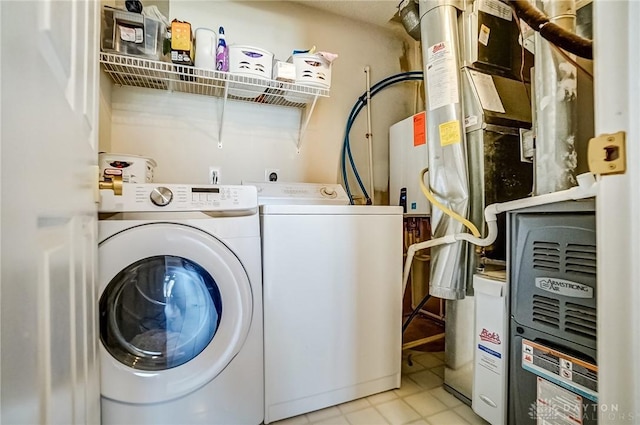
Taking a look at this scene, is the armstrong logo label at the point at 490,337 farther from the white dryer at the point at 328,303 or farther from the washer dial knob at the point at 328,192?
the washer dial knob at the point at 328,192

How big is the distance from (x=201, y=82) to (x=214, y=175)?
0.52 meters

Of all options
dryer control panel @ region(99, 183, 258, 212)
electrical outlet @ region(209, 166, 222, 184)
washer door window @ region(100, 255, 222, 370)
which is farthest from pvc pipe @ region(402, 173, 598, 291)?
electrical outlet @ region(209, 166, 222, 184)

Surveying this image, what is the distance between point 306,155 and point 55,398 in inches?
69.0

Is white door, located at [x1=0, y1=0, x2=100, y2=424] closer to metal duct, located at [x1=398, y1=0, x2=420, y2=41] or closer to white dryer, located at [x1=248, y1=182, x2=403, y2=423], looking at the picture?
white dryer, located at [x1=248, y1=182, x2=403, y2=423]

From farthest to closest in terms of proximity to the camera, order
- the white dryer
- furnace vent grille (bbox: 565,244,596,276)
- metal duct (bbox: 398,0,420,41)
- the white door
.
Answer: metal duct (bbox: 398,0,420,41) → the white dryer → furnace vent grille (bbox: 565,244,596,276) → the white door

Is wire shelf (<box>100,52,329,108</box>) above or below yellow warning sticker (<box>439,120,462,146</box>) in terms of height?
above

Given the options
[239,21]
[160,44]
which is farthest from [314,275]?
[239,21]

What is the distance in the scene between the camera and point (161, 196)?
42.1 inches

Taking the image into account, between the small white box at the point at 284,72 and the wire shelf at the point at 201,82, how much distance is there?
0.12ft

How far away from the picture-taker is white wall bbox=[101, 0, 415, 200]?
5.68 ft

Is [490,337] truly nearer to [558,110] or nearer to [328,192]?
[558,110]

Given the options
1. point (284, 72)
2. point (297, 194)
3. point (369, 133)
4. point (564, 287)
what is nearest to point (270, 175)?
point (297, 194)

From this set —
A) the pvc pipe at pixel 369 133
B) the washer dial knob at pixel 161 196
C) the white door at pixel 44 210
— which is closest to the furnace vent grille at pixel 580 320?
the white door at pixel 44 210

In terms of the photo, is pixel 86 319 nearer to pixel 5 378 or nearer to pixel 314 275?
pixel 5 378
